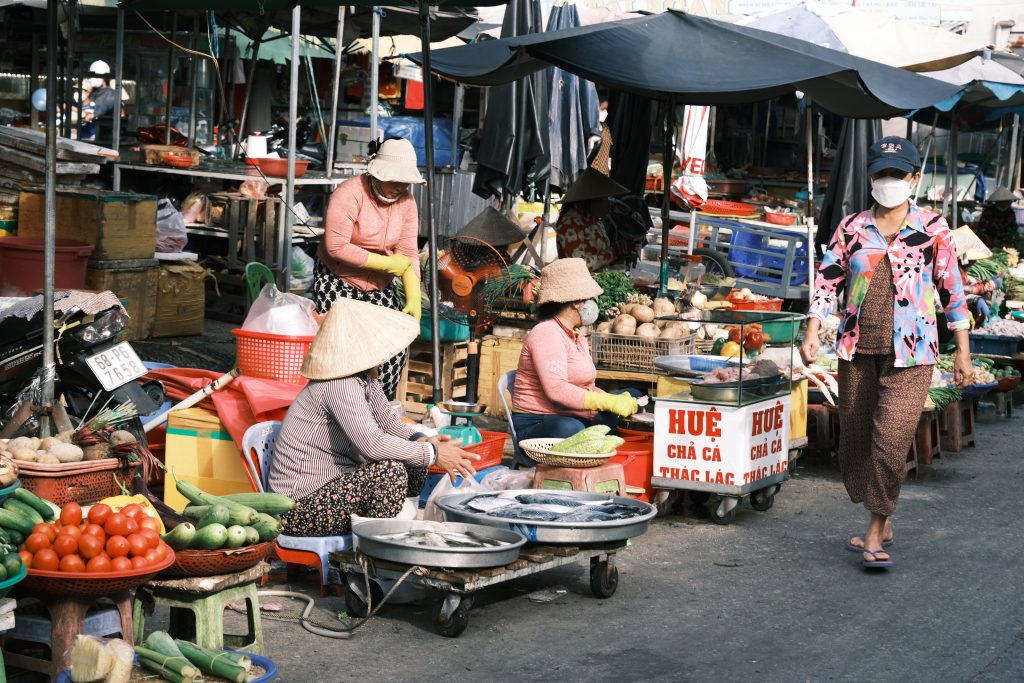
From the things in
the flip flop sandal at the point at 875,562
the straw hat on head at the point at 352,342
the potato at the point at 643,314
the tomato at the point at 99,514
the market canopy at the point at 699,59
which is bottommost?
the flip flop sandal at the point at 875,562

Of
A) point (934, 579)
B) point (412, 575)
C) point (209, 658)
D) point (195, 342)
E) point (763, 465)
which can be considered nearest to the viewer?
point (209, 658)

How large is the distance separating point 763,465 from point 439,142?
14.6m

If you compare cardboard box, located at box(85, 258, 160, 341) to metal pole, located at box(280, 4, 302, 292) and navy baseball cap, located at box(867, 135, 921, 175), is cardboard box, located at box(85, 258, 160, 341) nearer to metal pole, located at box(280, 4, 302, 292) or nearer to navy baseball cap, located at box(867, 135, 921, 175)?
metal pole, located at box(280, 4, 302, 292)

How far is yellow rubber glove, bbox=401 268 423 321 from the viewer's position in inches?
310

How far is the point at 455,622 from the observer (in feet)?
17.7

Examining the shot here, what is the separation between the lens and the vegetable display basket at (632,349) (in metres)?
8.61

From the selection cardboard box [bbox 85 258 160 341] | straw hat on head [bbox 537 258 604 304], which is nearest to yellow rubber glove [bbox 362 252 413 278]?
straw hat on head [bbox 537 258 604 304]

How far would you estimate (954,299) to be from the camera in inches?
265

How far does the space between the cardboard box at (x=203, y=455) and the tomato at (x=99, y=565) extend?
2.22 metres

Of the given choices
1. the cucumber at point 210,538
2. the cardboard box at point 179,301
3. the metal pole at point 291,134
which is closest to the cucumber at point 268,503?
the cucumber at point 210,538

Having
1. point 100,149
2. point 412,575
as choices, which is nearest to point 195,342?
point 100,149

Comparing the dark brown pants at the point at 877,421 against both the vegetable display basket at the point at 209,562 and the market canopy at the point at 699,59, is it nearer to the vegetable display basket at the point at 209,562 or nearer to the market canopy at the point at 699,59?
the market canopy at the point at 699,59

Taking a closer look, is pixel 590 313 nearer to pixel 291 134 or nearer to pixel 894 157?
pixel 894 157

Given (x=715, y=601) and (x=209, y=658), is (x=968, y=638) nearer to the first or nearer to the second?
(x=715, y=601)
